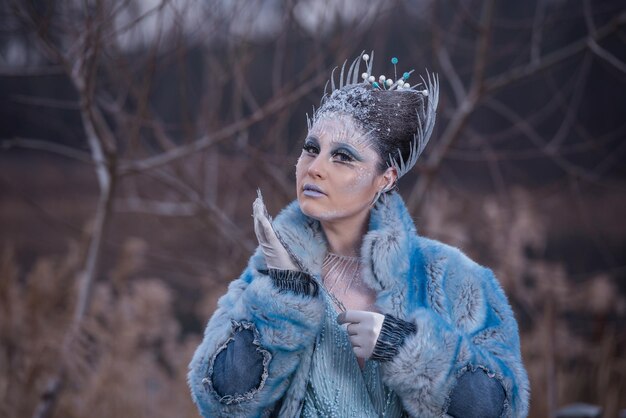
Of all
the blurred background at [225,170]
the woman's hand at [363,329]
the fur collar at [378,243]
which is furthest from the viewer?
the blurred background at [225,170]

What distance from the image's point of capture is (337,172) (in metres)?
1.63

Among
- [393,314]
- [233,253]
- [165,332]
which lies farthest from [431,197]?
[393,314]

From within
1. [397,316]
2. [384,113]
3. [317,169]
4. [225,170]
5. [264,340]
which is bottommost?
[264,340]

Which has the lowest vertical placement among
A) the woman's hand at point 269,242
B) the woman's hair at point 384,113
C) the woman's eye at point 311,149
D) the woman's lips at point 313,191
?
the woman's hand at point 269,242

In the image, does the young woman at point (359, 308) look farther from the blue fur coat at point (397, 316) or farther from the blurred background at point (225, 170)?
the blurred background at point (225, 170)

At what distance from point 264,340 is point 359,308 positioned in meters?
0.24

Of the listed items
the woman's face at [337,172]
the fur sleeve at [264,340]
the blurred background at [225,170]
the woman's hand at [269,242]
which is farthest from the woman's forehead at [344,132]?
the blurred background at [225,170]

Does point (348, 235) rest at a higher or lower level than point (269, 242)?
higher

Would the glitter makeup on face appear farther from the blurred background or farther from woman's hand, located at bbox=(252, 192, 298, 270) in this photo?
the blurred background

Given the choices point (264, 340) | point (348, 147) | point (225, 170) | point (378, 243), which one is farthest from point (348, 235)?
point (225, 170)

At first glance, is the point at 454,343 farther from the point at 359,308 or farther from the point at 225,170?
the point at 225,170

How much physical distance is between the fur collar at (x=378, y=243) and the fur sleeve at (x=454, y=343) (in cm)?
7

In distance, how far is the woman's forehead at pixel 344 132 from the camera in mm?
1648

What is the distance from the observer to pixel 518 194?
4133 millimetres
